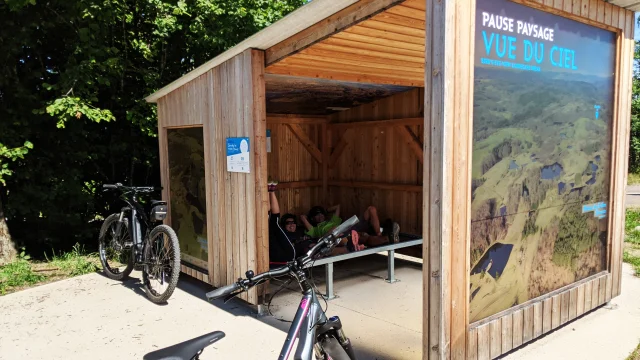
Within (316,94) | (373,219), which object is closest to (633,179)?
(373,219)

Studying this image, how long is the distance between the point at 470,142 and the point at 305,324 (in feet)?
5.71

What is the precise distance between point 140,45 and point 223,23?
5.13 feet

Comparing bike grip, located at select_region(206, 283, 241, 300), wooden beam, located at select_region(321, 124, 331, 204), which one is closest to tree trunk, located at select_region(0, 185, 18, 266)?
wooden beam, located at select_region(321, 124, 331, 204)

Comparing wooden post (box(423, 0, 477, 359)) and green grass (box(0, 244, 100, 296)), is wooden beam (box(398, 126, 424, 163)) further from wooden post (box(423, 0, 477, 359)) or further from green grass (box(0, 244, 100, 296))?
green grass (box(0, 244, 100, 296))

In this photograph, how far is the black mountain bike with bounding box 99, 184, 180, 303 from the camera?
5.20 m

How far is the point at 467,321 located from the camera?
3322 mm

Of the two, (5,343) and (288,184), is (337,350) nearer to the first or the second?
(5,343)

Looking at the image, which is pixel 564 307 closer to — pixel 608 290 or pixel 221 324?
pixel 608 290

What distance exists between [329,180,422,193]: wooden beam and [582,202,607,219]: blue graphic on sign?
3.09 metres

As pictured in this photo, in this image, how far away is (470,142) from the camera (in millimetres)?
3209

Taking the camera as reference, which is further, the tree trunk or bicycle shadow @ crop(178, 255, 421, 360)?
the tree trunk

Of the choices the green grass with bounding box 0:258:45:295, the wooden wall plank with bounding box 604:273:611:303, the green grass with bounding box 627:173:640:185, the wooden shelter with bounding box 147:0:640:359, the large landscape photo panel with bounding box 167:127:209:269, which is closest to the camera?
the wooden shelter with bounding box 147:0:640:359

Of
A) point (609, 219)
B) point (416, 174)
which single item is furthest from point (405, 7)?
point (416, 174)

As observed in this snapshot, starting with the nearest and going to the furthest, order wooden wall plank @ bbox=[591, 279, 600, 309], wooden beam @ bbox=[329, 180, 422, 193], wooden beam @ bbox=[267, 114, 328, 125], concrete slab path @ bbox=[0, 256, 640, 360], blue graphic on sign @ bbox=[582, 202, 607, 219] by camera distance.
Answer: concrete slab path @ bbox=[0, 256, 640, 360]
blue graphic on sign @ bbox=[582, 202, 607, 219]
wooden wall plank @ bbox=[591, 279, 600, 309]
wooden beam @ bbox=[329, 180, 422, 193]
wooden beam @ bbox=[267, 114, 328, 125]
